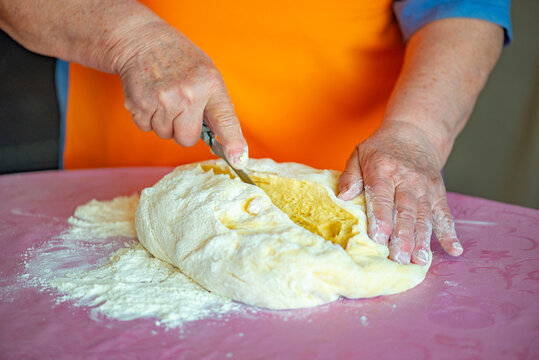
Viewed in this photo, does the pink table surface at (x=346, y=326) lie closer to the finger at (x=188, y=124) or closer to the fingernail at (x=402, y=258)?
the fingernail at (x=402, y=258)

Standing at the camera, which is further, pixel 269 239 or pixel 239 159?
pixel 239 159

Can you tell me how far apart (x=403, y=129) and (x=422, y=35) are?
496mm

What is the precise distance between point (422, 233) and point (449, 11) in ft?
3.17

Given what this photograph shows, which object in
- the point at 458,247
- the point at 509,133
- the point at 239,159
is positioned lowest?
the point at 509,133

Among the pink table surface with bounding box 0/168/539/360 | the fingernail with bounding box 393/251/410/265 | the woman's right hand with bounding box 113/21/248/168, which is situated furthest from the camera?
the woman's right hand with bounding box 113/21/248/168

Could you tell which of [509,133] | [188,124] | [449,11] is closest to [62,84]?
[188,124]

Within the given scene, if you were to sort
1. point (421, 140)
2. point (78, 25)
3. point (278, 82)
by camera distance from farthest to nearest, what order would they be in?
1. point (278, 82)
2. point (421, 140)
3. point (78, 25)

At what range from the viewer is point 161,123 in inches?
53.9

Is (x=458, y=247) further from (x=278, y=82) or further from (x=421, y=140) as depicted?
(x=278, y=82)

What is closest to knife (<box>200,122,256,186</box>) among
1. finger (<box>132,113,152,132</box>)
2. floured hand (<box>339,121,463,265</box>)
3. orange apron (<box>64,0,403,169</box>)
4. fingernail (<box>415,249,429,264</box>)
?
finger (<box>132,113,152,132</box>)

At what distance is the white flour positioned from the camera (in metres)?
1.06

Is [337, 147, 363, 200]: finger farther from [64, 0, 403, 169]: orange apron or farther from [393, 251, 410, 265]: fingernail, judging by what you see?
[64, 0, 403, 169]: orange apron

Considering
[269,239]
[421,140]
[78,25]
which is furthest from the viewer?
[421,140]

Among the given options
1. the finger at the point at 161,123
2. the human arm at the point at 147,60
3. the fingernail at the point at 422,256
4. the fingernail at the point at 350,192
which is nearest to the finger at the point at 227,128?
the human arm at the point at 147,60
